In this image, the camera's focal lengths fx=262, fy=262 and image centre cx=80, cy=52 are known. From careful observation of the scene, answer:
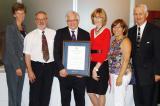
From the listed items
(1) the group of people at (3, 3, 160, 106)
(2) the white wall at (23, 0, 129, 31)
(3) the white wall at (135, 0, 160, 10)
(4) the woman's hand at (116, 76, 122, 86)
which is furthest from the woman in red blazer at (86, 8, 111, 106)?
(3) the white wall at (135, 0, 160, 10)

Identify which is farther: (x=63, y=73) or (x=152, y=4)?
(x=152, y=4)

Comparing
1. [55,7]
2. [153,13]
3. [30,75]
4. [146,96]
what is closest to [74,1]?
[55,7]

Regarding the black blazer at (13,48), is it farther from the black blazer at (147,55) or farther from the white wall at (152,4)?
the white wall at (152,4)

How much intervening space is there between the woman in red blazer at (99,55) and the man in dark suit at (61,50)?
110 mm

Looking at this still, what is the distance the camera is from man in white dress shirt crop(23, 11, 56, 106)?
10.3 feet

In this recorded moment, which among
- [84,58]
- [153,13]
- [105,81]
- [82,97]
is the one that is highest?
[153,13]

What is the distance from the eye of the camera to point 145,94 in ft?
9.93

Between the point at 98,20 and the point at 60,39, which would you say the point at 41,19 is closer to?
the point at 60,39

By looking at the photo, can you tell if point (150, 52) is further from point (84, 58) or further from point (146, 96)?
point (84, 58)

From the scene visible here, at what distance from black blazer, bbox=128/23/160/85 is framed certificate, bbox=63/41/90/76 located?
0.55 meters

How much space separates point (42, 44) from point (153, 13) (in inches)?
73.5

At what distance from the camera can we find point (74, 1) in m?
4.09

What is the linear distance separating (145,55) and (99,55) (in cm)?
52

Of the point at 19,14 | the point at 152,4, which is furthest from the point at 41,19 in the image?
the point at 152,4
